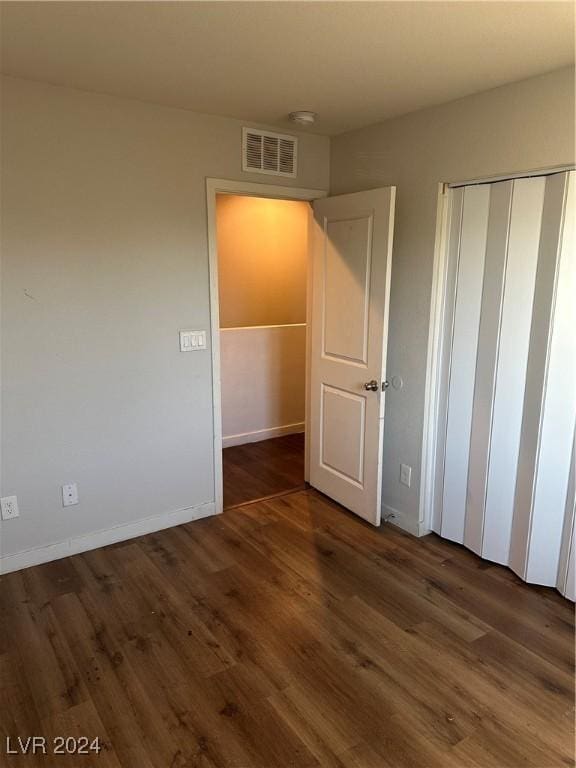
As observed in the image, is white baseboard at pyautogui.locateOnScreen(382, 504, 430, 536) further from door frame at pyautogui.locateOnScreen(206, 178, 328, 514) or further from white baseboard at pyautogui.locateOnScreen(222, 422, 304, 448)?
white baseboard at pyautogui.locateOnScreen(222, 422, 304, 448)

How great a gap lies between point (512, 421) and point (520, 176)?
1157 millimetres

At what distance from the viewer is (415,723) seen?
1.80m

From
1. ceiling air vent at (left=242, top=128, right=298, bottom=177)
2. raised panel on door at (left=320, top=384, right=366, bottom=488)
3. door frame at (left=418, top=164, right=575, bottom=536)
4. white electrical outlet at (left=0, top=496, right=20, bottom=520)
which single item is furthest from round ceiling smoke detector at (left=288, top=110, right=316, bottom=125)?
white electrical outlet at (left=0, top=496, right=20, bottom=520)

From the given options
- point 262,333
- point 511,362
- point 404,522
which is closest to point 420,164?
point 511,362

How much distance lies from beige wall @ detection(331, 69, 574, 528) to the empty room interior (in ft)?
0.05

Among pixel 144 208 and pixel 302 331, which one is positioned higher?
pixel 144 208

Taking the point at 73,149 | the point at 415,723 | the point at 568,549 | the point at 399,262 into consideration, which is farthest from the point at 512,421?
the point at 73,149

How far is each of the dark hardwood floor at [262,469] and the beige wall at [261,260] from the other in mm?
1325

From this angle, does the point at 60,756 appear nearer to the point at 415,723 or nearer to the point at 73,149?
the point at 415,723

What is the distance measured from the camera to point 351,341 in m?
3.15

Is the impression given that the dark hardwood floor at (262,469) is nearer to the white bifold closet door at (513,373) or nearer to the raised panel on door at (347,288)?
the raised panel on door at (347,288)

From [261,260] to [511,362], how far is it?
125 inches

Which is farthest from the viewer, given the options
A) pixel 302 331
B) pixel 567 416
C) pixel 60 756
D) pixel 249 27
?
pixel 302 331

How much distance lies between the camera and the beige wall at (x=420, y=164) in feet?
7.41
